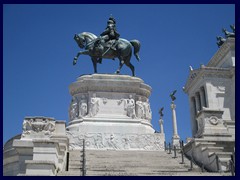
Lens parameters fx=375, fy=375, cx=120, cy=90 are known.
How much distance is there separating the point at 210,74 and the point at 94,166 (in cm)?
3575

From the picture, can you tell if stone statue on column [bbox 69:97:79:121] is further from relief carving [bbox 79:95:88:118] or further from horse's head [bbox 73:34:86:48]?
horse's head [bbox 73:34:86:48]

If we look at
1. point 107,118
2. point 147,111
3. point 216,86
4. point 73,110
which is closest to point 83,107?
point 73,110

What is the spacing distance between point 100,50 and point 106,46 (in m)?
0.65

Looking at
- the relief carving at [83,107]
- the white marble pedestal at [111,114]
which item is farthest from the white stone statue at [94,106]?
the relief carving at [83,107]

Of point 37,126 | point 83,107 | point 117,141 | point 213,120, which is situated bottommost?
point 117,141

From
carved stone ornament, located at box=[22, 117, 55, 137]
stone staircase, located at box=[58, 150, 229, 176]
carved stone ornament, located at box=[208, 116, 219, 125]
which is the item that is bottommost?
stone staircase, located at box=[58, 150, 229, 176]

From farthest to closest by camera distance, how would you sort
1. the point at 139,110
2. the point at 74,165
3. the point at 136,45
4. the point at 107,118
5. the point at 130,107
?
the point at 136,45 → the point at 139,110 → the point at 130,107 → the point at 107,118 → the point at 74,165

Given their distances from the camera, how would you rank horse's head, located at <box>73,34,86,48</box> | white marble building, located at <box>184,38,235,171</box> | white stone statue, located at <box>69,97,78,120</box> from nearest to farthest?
white stone statue, located at <box>69,97,78,120</box>
horse's head, located at <box>73,34,86,48</box>
white marble building, located at <box>184,38,235,171</box>

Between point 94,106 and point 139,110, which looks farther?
point 139,110

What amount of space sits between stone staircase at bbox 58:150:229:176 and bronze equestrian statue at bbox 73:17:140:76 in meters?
10.1

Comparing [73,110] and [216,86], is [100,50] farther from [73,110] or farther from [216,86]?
[216,86]

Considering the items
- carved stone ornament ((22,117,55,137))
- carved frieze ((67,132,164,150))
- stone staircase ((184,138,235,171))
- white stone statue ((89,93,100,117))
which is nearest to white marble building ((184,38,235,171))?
carved frieze ((67,132,164,150))

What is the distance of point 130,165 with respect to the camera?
58.8ft

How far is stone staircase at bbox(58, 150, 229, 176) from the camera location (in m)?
15.9
